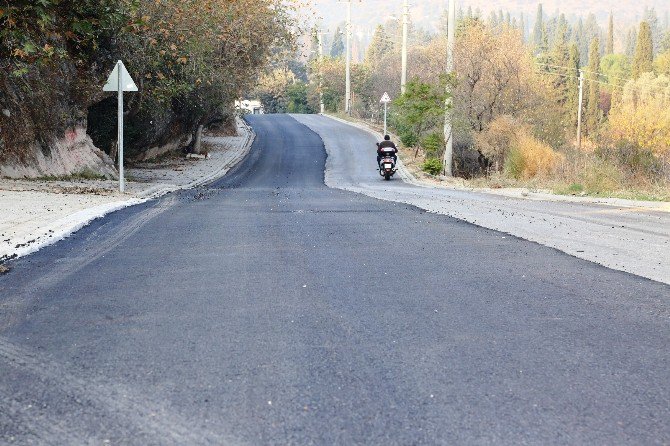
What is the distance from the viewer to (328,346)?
5.21 meters

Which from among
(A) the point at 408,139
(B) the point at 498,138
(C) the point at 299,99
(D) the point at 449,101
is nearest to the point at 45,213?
(D) the point at 449,101

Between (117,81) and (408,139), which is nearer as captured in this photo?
(117,81)

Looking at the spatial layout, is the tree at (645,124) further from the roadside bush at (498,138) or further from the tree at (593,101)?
the tree at (593,101)

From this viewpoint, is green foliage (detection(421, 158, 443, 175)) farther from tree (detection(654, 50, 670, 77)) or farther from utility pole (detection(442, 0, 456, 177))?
tree (detection(654, 50, 670, 77))

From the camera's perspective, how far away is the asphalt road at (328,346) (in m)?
3.81

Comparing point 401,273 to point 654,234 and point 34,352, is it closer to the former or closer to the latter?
point 34,352

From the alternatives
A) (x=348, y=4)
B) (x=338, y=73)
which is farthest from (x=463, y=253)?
(x=338, y=73)

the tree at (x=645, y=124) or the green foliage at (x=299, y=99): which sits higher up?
the green foliage at (x=299, y=99)

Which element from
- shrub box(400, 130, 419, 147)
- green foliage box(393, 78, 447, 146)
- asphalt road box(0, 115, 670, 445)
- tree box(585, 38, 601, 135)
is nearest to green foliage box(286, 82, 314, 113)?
tree box(585, 38, 601, 135)

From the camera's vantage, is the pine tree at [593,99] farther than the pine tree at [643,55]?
No

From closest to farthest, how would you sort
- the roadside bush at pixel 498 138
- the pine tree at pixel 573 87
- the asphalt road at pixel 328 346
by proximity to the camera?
the asphalt road at pixel 328 346, the roadside bush at pixel 498 138, the pine tree at pixel 573 87

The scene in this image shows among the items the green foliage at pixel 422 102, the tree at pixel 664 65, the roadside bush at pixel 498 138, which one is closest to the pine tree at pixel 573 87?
the tree at pixel 664 65

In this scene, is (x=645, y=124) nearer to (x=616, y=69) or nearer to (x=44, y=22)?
(x=44, y=22)

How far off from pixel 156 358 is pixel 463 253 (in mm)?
5355
